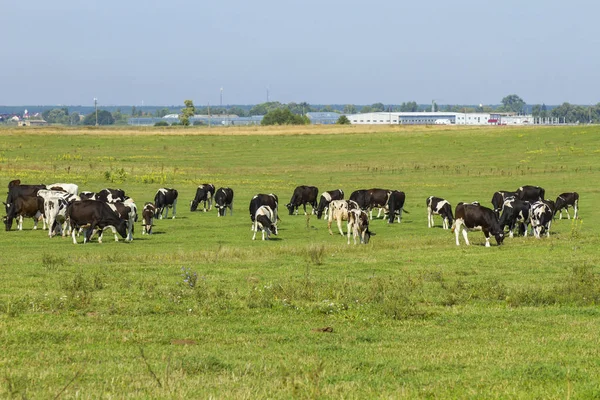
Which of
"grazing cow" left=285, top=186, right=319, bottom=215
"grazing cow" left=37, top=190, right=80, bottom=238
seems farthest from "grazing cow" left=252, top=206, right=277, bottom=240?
"grazing cow" left=285, top=186, right=319, bottom=215

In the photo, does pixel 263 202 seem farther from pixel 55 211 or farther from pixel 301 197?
pixel 55 211

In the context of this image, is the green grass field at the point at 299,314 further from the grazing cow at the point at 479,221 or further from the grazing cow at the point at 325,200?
the grazing cow at the point at 325,200

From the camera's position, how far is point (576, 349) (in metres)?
13.0

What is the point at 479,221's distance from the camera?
1222 inches

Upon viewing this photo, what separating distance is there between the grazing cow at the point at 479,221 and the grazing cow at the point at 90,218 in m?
12.1

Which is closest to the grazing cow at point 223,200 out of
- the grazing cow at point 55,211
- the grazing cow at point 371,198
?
the grazing cow at point 371,198

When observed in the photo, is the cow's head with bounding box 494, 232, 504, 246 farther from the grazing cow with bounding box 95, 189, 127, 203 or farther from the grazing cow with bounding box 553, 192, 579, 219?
the grazing cow with bounding box 95, 189, 127, 203

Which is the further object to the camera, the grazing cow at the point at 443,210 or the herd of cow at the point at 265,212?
the grazing cow at the point at 443,210

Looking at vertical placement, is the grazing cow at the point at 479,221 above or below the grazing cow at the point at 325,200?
above

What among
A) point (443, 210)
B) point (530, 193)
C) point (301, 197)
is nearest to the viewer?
point (443, 210)

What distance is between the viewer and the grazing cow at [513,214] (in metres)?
33.8

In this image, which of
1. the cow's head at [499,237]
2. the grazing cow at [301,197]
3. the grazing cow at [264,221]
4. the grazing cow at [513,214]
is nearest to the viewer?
the cow's head at [499,237]

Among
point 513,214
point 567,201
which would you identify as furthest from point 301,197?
point 513,214

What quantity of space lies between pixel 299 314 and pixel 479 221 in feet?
53.2
